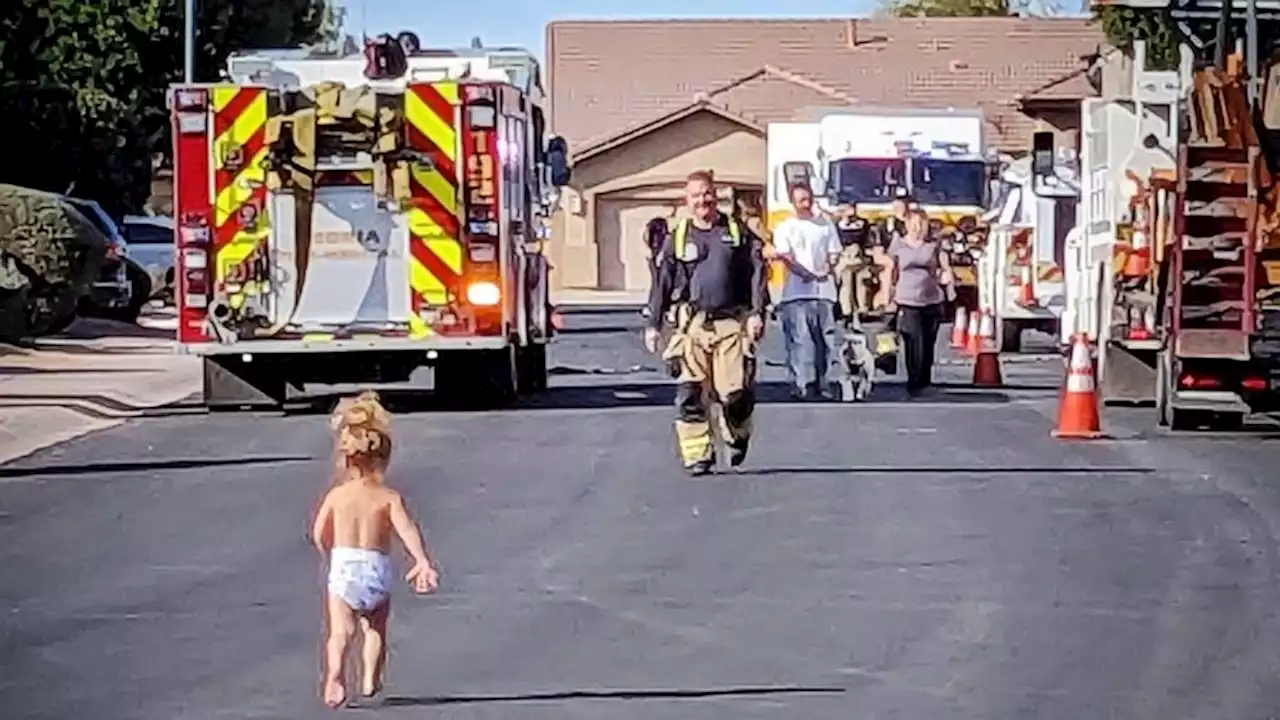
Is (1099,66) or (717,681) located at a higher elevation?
(1099,66)

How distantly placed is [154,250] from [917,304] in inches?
863

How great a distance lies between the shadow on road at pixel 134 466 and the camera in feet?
55.9

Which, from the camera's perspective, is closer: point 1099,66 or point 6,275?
point 6,275

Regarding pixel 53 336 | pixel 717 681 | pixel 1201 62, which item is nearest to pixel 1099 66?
pixel 53 336

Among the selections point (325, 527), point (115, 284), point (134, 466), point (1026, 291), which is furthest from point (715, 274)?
point (115, 284)

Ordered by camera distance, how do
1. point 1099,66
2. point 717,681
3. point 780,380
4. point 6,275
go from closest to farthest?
1. point 717,681
2. point 780,380
3. point 6,275
4. point 1099,66

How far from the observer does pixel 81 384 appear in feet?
81.4

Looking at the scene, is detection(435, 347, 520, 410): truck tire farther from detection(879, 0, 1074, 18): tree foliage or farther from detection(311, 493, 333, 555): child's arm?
detection(879, 0, 1074, 18): tree foliage

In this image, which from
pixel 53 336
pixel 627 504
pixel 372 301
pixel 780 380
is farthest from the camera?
pixel 53 336

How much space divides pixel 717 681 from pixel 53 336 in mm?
23795

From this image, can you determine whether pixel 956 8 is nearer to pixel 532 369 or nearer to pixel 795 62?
pixel 795 62

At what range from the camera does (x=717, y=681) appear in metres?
9.42

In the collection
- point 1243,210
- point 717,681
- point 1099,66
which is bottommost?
point 717,681

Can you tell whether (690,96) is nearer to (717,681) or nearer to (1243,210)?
(1243,210)
